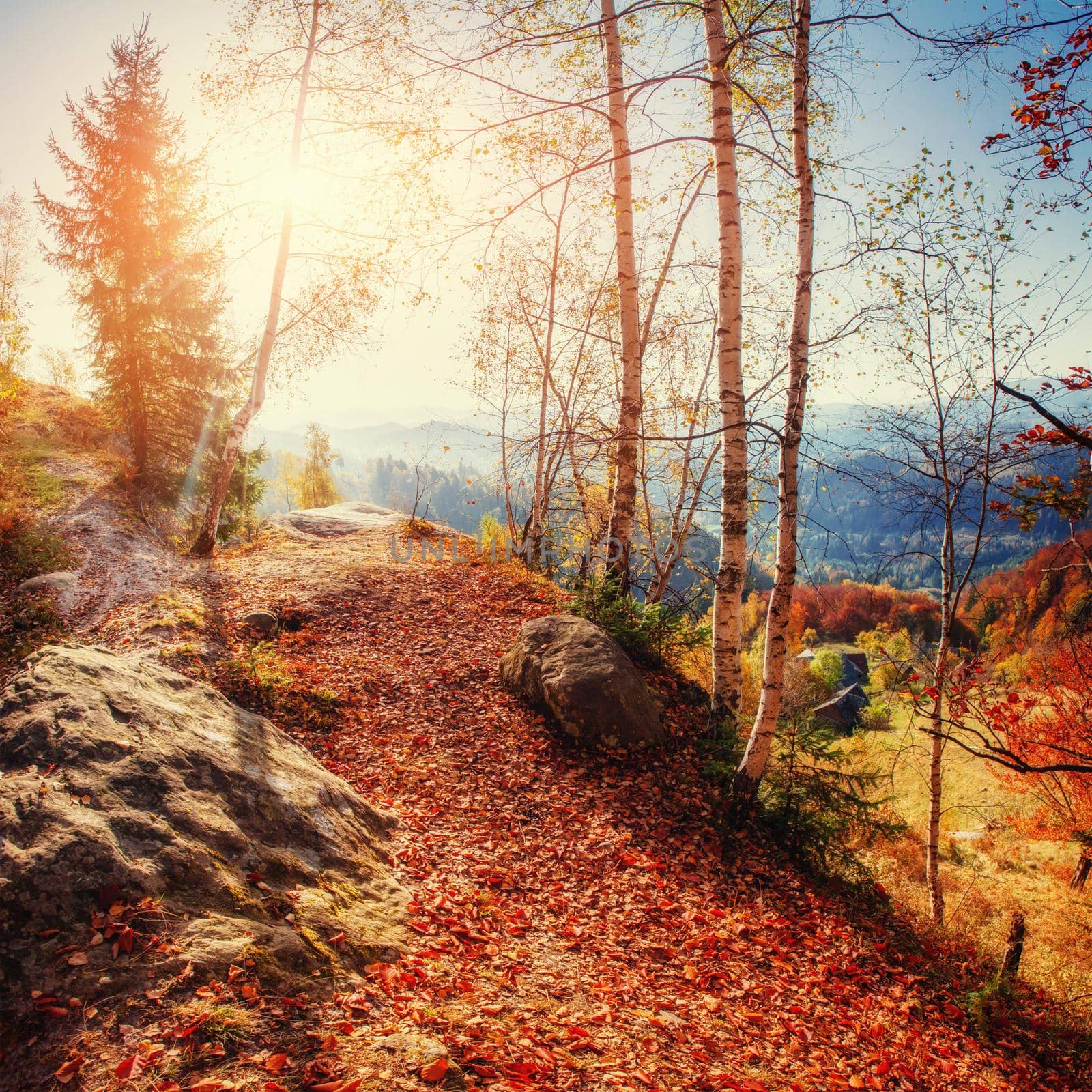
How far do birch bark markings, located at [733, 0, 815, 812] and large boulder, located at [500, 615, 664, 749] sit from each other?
174 centimetres

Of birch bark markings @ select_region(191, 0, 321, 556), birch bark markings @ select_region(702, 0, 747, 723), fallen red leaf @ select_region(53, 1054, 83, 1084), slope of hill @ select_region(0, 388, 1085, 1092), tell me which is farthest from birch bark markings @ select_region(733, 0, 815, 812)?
birch bark markings @ select_region(191, 0, 321, 556)

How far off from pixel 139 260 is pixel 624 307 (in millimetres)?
13002

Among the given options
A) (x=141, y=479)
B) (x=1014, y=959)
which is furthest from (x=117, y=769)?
(x=141, y=479)

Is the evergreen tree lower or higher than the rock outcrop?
higher

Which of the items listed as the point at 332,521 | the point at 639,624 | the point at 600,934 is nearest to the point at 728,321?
the point at 639,624

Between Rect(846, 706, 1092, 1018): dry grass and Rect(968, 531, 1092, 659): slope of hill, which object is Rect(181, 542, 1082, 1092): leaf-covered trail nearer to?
Rect(846, 706, 1092, 1018): dry grass

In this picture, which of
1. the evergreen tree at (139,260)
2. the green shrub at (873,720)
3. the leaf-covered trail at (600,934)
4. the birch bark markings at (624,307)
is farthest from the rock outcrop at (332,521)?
the green shrub at (873,720)

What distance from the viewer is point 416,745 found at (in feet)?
22.2

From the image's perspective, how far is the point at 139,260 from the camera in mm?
13938

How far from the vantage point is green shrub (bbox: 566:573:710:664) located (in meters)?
8.21

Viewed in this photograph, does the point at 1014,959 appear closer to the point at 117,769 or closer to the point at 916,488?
the point at 916,488

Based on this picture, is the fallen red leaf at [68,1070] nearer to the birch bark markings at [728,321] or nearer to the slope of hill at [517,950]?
the slope of hill at [517,950]

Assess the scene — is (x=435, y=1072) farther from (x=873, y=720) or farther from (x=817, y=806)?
(x=873, y=720)

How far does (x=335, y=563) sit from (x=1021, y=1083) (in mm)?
12106
